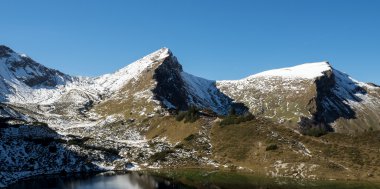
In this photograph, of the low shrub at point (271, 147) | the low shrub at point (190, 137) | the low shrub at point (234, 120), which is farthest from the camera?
the low shrub at point (234, 120)

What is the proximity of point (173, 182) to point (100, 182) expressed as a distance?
18756mm

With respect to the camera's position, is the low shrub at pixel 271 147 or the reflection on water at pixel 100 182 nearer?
the reflection on water at pixel 100 182

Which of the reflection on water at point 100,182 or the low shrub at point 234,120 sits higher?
the low shrub at point 234,120

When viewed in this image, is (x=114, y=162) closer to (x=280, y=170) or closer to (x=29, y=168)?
(x=29, y=168)

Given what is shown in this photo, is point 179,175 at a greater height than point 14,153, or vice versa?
point 14,153

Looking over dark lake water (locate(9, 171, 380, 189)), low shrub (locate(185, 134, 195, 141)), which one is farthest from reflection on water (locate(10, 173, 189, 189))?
low shrub (locate(185, 134, 195, 141))

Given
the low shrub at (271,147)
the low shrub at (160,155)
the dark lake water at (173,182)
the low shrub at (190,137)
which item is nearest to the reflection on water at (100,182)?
the dark lake water at (173,182)

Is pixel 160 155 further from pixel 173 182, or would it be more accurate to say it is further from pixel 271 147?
Answer: pixel 173 182

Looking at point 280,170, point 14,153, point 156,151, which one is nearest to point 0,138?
point 14,153

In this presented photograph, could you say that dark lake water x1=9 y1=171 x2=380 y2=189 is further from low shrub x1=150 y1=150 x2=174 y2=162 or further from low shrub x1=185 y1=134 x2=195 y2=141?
low shrub x1=185 y1=134 x2=195 y2=141

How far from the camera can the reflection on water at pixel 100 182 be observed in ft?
340

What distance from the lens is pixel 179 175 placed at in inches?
5118

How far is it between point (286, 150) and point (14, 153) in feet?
287

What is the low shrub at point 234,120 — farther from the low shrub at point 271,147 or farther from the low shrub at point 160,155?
the low shrub at point 271,147
